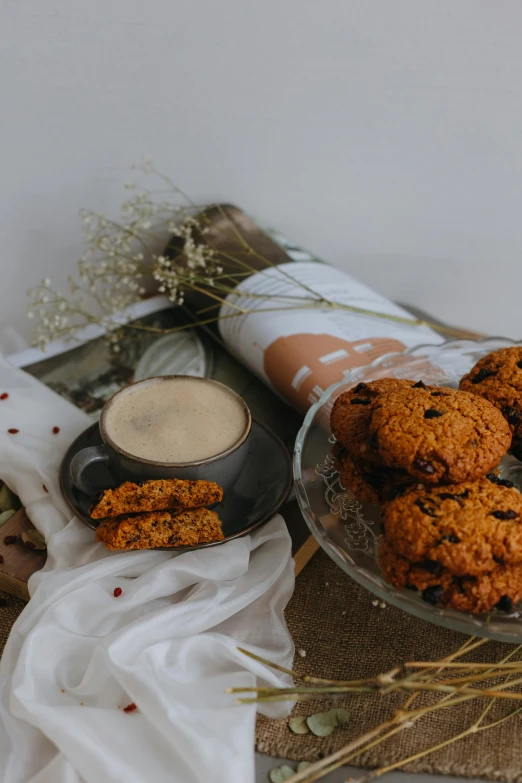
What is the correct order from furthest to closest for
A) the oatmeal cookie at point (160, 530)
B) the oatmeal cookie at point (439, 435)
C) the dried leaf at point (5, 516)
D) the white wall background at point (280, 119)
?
the white wall background at point (280, 119) → the dried leaf at point (5, 516) → the oatmeal cookie at point (160, 530) → the oatmeal cookie at point (439, 435)

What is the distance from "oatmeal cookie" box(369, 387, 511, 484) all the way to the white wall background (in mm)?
908

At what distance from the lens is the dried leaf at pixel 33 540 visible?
1.17 metres

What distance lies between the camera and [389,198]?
1848 mm

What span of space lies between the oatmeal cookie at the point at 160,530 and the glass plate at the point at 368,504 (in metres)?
0.16

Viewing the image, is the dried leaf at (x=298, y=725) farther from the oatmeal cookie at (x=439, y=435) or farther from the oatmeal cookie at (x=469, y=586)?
the oatmeal cookie at (x=439, y=435)

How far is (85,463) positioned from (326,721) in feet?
1.76

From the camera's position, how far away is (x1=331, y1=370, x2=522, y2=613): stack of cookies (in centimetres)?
90

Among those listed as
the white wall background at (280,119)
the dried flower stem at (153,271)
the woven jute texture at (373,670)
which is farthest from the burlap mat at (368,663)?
the white wall background at (280,119)

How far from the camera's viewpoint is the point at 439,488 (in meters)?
0.97

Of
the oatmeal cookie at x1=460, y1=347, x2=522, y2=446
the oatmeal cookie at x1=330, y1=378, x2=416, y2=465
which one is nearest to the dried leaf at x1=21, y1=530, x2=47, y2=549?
the oatmeal cookie at x1=330, y1=378, x2=416, y2=465

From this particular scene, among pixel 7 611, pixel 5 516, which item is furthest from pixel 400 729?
pixel 5 516

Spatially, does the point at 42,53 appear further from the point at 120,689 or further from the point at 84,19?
the point at 120,689

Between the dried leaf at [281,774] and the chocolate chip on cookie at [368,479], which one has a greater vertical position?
the chocolate chip on cookie at [368,479]

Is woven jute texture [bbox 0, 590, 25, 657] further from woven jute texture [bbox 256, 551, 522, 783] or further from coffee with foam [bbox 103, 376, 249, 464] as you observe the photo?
woven jute texture [bbox 256, 551, 522, 783]
